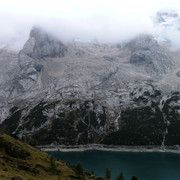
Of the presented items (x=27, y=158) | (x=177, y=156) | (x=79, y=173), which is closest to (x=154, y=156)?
(x=177, y=156)

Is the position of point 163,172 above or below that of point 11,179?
below

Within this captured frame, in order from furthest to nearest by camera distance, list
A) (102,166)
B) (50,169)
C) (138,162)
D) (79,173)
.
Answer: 1. (138,162)
2. (102,166)
3. (79,173)
4. (50,169)

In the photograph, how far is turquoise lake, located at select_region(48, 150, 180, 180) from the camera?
5492 inches

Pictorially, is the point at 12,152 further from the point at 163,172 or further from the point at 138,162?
the point at 138,162

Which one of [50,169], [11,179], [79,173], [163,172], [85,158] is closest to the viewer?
[11,179]

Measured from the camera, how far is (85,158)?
18438 centimetres

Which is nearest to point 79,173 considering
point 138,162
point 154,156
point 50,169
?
point 50,169

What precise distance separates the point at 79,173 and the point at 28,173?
25.7 metres

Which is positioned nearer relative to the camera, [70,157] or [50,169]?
[50,169]

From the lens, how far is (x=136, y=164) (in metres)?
164

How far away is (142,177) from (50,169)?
240 feet

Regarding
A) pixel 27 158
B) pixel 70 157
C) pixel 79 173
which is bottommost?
pixel 70 157

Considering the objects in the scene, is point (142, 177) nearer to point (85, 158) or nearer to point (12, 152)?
point (85, 158)

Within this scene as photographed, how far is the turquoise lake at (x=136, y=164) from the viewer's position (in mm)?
139500
